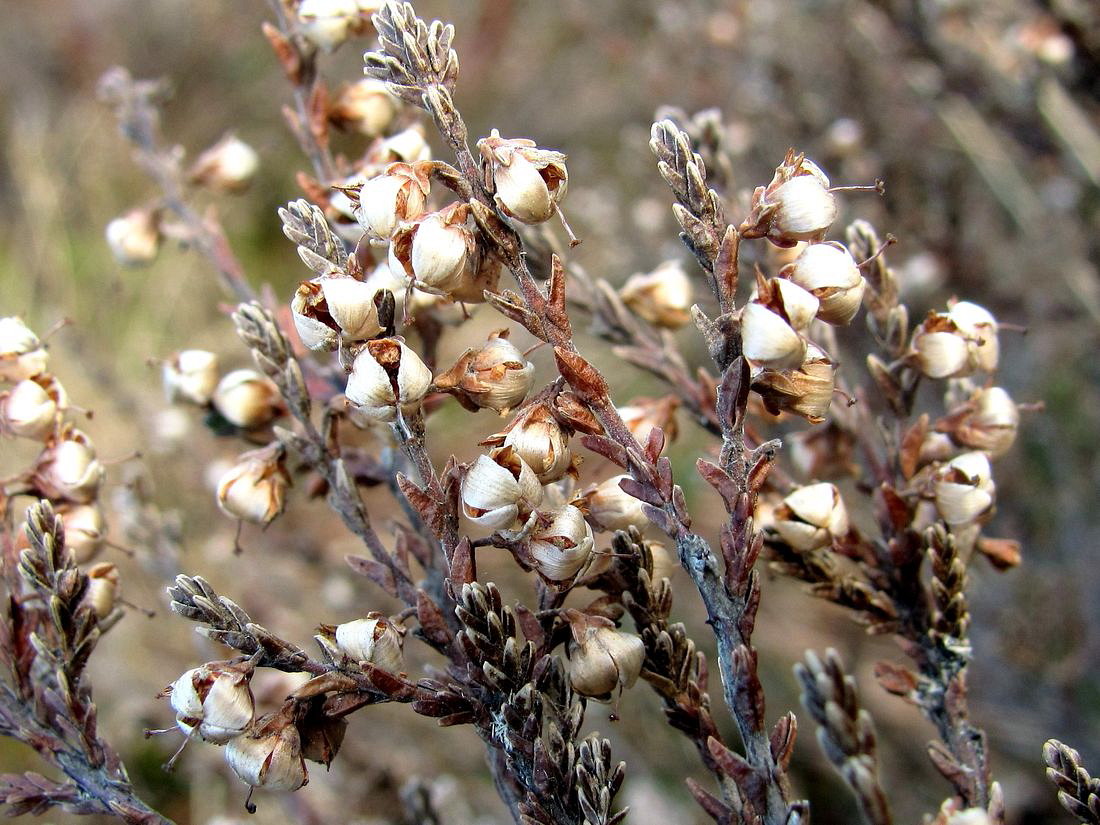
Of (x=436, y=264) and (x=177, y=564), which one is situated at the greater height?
(x=436, y=264)

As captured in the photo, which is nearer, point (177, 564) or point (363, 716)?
point (177, 564)

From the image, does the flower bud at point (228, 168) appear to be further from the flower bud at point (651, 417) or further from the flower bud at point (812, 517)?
the flower bud at point (812, 517)

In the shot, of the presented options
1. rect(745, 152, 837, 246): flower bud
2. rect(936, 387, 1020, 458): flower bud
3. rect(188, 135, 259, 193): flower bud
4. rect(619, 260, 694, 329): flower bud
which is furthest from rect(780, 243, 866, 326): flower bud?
rect(188, 135, 259, 193): flower bud

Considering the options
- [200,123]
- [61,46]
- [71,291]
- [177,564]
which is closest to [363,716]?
[177,564]

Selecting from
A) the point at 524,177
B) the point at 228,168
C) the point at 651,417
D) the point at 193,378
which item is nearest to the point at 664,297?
the point at 651,417

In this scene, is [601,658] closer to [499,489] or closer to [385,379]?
[499,489]

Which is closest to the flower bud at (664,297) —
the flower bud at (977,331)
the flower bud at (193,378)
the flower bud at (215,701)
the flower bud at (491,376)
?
the flower bud at (977,331)

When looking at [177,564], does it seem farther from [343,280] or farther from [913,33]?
[913,33]
